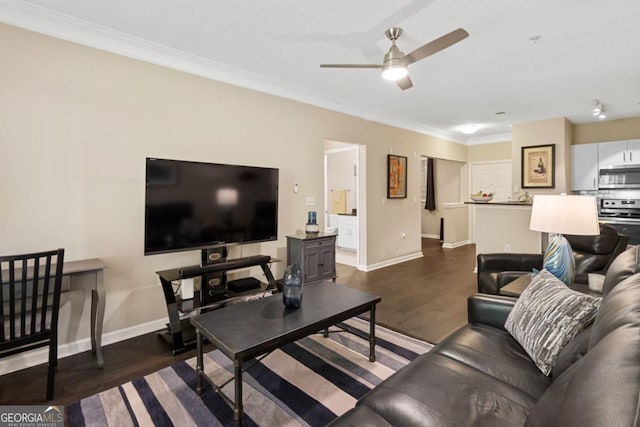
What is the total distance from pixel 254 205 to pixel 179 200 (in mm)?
776

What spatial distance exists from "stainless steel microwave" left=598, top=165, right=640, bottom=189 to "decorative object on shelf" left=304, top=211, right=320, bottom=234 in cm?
537

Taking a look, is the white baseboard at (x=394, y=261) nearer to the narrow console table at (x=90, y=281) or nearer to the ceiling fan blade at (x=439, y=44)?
the ceiling fan blade at (x=439, y=44)

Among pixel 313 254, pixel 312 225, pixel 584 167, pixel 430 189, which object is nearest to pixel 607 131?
pixel 584 167

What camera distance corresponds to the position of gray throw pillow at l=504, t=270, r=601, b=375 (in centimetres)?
145

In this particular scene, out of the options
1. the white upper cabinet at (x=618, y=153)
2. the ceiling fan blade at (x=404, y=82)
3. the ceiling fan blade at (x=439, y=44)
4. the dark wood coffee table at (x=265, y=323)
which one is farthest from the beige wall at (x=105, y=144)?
the white upper cabinet at (x=618, y=153)

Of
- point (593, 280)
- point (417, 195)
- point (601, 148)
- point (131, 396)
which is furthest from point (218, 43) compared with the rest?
point (601, 148)

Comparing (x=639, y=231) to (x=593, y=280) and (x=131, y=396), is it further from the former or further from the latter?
(x=131, y=396)

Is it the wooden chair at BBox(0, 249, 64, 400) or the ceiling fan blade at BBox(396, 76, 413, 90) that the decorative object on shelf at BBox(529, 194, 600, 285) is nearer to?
the ceiling fan blade at BBox(396, 76, 413, 90)

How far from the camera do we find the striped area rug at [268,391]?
1804mm

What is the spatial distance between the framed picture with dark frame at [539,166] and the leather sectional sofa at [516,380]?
489 cm

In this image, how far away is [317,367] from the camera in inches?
90.6

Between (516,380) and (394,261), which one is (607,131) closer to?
(394,261)

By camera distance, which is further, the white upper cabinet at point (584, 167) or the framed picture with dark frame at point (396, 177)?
the white upper cabinet at point (584, 167)

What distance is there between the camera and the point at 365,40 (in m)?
2.80
